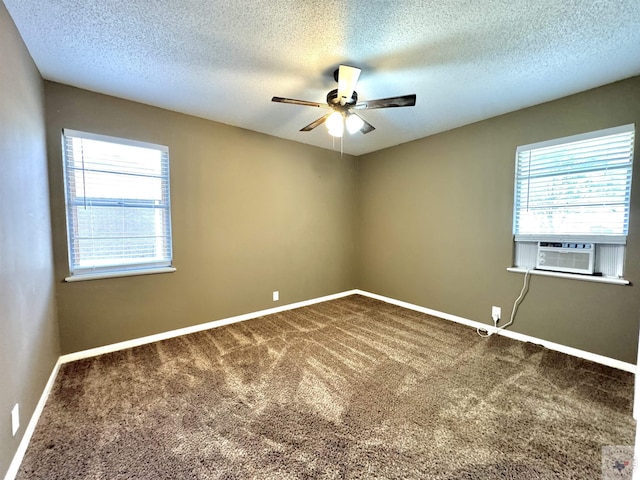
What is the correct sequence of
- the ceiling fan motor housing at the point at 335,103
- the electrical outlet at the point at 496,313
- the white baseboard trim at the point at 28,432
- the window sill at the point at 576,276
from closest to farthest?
the white baseboard trim at the point at 28,432
the ceiling fan motor housing at the point at 335,103
the window sill at the point at 576,276
the electrical outlet at the point at 496,313

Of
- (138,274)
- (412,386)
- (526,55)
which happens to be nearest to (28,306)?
(138,274)

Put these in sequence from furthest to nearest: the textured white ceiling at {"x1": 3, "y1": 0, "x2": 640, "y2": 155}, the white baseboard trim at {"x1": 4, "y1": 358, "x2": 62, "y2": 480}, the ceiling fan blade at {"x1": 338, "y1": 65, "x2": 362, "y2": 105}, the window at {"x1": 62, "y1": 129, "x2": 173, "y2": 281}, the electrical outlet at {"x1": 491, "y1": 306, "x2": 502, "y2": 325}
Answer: the electrical outlet at {"x1": 491, "y1": 306, "x2": 502, "y2": 325}, the window at {"x1": 62, "y1": 129, "x2": 173, "y2": 281}, the ceiling fan blade at {"x1": 338, "y1": 65, "x2": 362, "y2": 105}, the textured white ceiling at {"x1": 3, "y1": 0, "x2": 640, "y2": 155}, the white baseboard trim at {"x1": 4, "y1": 358, "x2": 62, "y2": 480}

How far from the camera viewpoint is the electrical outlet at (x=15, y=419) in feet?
4.39

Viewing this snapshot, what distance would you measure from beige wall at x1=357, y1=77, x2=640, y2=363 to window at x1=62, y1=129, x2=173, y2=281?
9.86ft

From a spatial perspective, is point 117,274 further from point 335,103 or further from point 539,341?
A: point 539,341

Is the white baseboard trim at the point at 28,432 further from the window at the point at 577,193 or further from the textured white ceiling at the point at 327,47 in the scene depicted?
the window at the point at 577,193

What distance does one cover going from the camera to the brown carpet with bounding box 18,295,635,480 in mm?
1366

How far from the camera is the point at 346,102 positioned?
2146 millimetres

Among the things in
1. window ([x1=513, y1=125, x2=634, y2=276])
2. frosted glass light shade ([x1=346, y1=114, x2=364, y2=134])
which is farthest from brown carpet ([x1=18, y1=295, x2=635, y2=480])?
frosted glass light shade ([x1=346, y1=114, x2=364, y2=134])

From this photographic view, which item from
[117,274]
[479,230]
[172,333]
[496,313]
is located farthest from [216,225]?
[496,313]

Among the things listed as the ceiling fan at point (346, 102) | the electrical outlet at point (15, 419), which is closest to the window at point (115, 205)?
the electrical outlet at point (15, 419)

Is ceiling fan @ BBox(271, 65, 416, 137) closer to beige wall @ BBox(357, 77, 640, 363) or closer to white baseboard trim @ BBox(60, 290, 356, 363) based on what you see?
beige wall @ BBox(357, 77, 640, 363)

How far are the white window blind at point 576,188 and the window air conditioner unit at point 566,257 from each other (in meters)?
0.07

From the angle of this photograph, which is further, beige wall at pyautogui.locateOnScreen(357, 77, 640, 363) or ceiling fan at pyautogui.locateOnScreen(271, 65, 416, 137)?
beige wall at pyautogui.locateOnScreen(357, 77, 640, 363)
